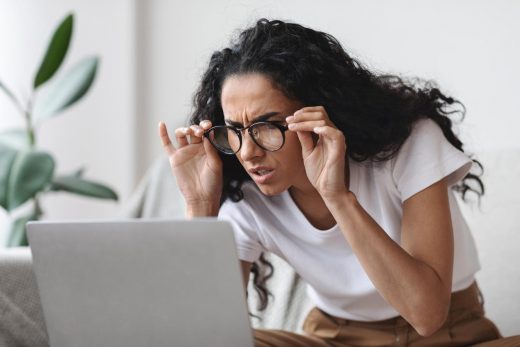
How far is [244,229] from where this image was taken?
149cm

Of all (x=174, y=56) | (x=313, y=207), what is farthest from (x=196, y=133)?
(x=174, y=56)

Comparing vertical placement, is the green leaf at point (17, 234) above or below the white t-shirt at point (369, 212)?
below

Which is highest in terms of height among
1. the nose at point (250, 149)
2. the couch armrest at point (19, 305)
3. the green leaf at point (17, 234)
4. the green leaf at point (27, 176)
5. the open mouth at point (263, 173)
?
the nose at point (250, 149)

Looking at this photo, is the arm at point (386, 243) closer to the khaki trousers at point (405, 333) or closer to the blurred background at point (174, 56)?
the khaki trousers at point (405, 333)

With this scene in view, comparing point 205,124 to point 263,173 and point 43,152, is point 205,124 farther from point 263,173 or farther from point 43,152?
point 43,152

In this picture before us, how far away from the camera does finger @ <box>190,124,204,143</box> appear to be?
4.52 ft

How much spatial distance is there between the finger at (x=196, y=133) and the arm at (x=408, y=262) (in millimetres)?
300

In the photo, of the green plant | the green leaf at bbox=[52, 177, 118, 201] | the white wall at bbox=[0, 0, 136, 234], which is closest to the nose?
the green plant

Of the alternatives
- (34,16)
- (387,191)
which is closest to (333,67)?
(387,191)

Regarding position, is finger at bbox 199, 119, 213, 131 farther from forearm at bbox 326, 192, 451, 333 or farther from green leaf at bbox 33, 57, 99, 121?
green leaf at bbox 33, 57, 99, 121

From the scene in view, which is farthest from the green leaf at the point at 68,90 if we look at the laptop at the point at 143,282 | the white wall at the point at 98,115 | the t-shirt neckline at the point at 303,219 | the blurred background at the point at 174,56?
the laptop at the point at 143,282

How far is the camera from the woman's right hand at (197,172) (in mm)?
1424

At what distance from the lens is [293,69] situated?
4.24 ft

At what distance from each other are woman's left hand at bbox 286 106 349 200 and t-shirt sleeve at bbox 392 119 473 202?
0.14m
